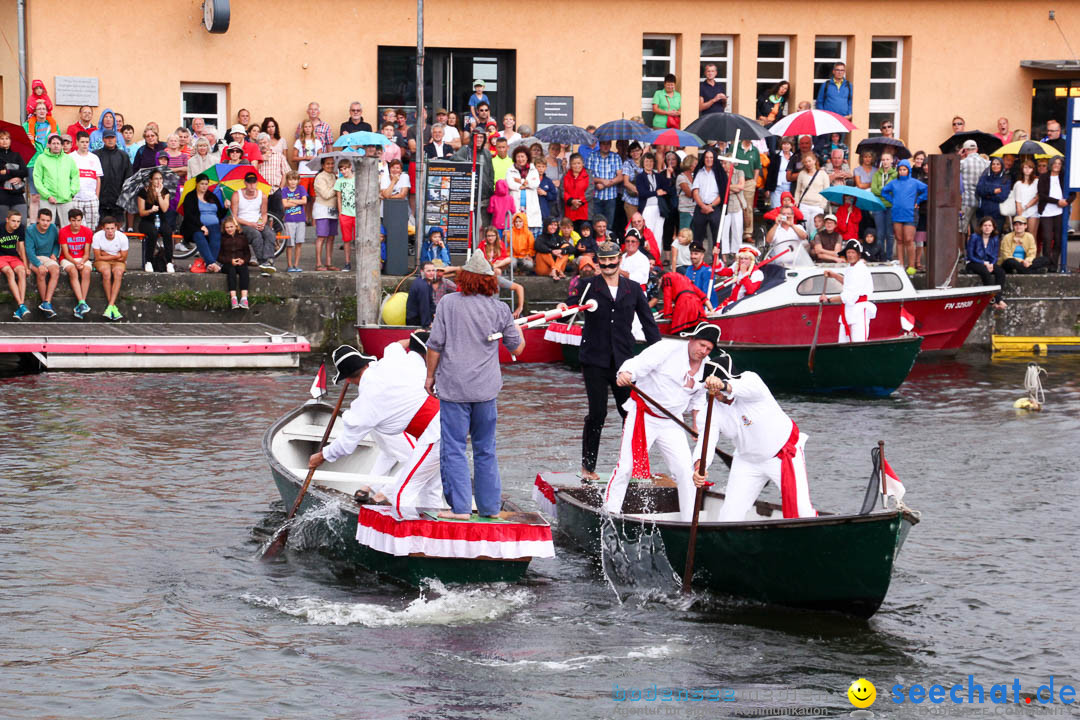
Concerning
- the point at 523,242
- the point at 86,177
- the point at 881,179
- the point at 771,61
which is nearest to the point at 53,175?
the point at 86,177

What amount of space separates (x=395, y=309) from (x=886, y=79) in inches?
526

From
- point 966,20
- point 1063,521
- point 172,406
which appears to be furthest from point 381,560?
point 966,20

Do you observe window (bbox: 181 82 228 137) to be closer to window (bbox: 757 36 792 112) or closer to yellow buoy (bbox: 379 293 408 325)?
yellow buoy (bbox: 379 293 408 325)

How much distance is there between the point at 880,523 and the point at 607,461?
6.22m

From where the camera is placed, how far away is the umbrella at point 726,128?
2425cm

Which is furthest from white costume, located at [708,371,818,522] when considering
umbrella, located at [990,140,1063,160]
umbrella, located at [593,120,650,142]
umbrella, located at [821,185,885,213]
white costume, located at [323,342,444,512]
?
umbrella, located at [990,140,1063,160]

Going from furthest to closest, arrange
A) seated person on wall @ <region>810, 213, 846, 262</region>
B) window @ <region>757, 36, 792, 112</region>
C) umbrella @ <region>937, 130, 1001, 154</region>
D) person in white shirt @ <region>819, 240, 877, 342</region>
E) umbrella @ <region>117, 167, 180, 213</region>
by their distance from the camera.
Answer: window @ <region>757, 36, 792, 112</region>, umbrella @ <region>937, 130, 1001, 154</region>, seated person on wall @ <region>810, 213, 846, 262</region>, umbrella @ <region>117, 167, 180, 213</region>, person in white shirt @ <region>819, 240, 877, 342</region>

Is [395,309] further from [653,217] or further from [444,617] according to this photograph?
[444,617]

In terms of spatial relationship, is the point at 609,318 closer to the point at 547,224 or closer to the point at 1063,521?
the point at 1063,521

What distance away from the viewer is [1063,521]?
13.6 metres

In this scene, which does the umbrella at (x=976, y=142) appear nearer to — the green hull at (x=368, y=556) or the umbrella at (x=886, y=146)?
the umbrella at (x=886, y=146)

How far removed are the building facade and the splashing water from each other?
18.1 meters

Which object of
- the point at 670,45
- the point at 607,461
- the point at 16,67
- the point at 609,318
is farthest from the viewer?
the point at 670,45

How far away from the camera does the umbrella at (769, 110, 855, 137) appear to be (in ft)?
79.8
